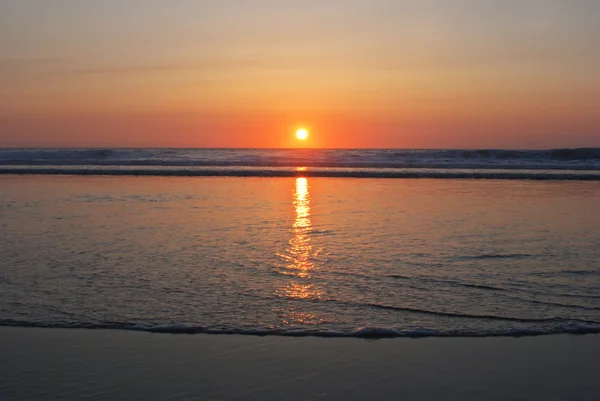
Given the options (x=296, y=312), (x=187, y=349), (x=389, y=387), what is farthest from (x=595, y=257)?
(x=187, y=349)

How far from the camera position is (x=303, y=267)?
28.0 feet

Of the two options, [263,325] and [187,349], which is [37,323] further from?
[263,325]

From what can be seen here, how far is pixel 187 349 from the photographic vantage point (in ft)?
18.1

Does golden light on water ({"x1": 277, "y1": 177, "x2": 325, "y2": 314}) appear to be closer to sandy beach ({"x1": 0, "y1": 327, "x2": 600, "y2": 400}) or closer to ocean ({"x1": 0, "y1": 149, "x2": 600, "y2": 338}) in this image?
ocean ({"x1": 0, "y1": 149, "x2": 600, "y2": 338})

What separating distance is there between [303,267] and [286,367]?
135 inches

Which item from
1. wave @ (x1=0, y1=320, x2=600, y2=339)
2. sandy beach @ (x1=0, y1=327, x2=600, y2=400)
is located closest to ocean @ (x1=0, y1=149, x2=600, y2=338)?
wave @ (x1=0, y1=320, x2=600, y2=339)

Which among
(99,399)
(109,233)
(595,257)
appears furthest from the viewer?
(109,233)

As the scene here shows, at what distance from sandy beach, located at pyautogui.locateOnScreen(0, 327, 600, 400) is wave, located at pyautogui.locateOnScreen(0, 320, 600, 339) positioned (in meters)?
0.10

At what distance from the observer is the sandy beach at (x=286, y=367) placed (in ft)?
15.1

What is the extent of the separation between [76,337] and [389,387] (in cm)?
301

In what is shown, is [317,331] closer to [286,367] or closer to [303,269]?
[286,367]

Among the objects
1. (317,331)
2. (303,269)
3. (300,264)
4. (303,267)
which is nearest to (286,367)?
(317,331)

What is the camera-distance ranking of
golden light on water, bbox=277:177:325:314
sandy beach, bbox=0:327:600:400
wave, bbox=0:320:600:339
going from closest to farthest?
1. sandy beach, bbox=0:327:600:400
2. wave, bbox=0:320:600:339
3. golden light on water, bbox=277:177:325:314

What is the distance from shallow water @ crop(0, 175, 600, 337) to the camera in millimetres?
6289
